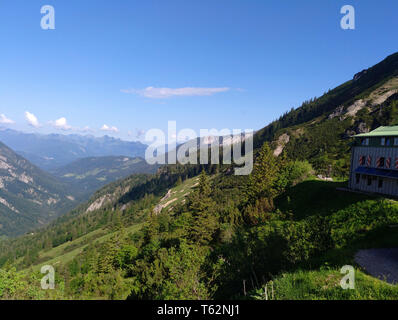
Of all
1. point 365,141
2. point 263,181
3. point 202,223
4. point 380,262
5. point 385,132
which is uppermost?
point 385,132

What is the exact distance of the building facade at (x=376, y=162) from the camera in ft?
105

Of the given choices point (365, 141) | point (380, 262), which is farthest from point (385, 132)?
point (380, 262)

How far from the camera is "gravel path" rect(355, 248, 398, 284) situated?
15.4 metres

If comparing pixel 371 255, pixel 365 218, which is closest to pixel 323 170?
pixel 365 218

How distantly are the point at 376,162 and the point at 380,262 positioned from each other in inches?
897

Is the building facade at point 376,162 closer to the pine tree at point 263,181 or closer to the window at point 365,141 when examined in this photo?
the window at point 365,141

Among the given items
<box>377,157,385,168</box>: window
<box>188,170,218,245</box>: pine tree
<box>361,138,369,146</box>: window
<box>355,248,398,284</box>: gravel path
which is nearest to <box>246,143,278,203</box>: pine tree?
<box>188,170,218,245</box>: pine tree

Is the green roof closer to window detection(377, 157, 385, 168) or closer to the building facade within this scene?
the building facade

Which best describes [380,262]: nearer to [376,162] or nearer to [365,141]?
[376,162]

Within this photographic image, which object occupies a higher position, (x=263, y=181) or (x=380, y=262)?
(x=380, y=262)

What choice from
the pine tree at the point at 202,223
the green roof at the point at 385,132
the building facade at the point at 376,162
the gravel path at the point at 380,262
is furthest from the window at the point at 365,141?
the pine tree at the point at 202,223

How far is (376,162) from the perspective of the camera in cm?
3456

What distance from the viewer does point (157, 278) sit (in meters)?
33.3
